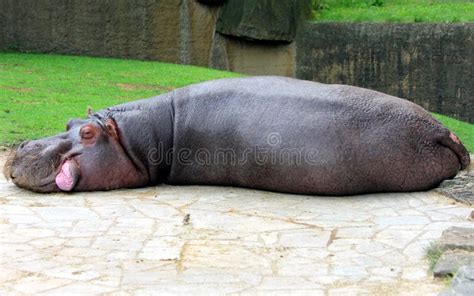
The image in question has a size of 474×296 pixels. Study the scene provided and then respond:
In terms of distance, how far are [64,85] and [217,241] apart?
6.18m

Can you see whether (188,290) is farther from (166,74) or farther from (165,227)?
(166,74)

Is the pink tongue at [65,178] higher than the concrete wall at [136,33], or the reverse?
the concrete wall at [136,33]

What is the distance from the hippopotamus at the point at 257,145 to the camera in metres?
5.95

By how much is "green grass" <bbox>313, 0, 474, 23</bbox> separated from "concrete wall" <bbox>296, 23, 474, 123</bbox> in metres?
0.35

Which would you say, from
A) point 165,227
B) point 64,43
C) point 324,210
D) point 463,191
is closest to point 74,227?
point 165,227

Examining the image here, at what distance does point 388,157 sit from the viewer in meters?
5.91

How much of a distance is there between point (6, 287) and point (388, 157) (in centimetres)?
290

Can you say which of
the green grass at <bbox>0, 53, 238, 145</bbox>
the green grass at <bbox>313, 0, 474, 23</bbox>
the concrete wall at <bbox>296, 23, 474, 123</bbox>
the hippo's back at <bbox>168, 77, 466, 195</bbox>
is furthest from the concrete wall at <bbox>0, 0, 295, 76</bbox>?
the hippo's back at <bbox>168, 77, 466, 195</bbox>

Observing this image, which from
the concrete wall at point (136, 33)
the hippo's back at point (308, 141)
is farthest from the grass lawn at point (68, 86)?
the hippo's back at point (308, 141)

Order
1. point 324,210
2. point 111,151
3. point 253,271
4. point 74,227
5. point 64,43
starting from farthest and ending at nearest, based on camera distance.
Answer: point 64,43, point 111,151, point 324,210, point 74,227, point 253,271

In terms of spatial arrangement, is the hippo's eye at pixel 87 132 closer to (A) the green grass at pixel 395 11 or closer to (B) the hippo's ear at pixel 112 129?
(B) the hippo's ear at pixel 112 129

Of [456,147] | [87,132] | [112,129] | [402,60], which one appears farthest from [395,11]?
[87,132]

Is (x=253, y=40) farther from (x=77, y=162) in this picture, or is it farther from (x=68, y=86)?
(x=77, y=162)

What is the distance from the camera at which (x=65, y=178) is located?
6.07 metres
